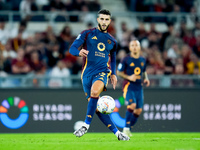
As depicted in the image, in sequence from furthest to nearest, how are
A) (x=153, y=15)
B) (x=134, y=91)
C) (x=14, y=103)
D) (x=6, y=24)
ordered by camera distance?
(x=153, y=15) < (x=6, y=24) < (x=14, y=103) < (x=134, y=91)

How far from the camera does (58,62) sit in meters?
13.1

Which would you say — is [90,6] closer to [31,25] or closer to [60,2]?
[60,2]

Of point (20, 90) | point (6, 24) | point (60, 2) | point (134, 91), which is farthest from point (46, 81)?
point (60, 2)

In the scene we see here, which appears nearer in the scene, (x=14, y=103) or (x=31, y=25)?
(x=14, y=103)

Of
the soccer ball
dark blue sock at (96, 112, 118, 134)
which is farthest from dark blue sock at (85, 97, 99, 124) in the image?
dark blue sock at (96, 112, 118, 134)

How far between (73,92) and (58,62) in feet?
4.82

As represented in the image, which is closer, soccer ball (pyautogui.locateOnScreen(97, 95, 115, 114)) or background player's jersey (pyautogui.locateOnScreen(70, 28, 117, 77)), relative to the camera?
soccer ball (pyautogui.locateOnScreen(97, 95, 115, 114))

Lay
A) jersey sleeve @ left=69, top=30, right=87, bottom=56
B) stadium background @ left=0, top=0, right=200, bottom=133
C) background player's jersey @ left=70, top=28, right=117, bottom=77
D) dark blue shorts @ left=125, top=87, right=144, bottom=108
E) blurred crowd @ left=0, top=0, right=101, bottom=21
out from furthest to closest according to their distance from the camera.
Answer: blurred crowd @ left=0, top=0, right=101, bottom=21
stadium background @ left=0, top=0, right=200, bottom=133
dark blue shorts @ left=125, top=87, right=144, bottom=108
background player's jersey @ left=70, top=28, right=117, bottom=77
jersey sleeve @ left=69, top=30, right=87, bottom=56

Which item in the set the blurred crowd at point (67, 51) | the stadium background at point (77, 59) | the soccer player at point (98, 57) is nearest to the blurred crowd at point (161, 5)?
the stadium background at point (77, 59)

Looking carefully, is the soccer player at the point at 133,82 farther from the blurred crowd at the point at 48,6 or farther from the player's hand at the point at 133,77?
the blurred crowd at the point at 48,6

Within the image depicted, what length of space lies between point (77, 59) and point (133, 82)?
3.30 meters

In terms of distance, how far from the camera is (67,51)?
14016mm

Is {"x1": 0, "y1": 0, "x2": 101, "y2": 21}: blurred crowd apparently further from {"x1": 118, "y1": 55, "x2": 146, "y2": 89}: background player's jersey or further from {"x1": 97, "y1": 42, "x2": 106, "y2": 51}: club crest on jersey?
{"x1": 97, "y1": 42, "x2": 106, "y2": 51}: club crest on jersey

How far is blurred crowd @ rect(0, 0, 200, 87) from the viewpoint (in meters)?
12.7
